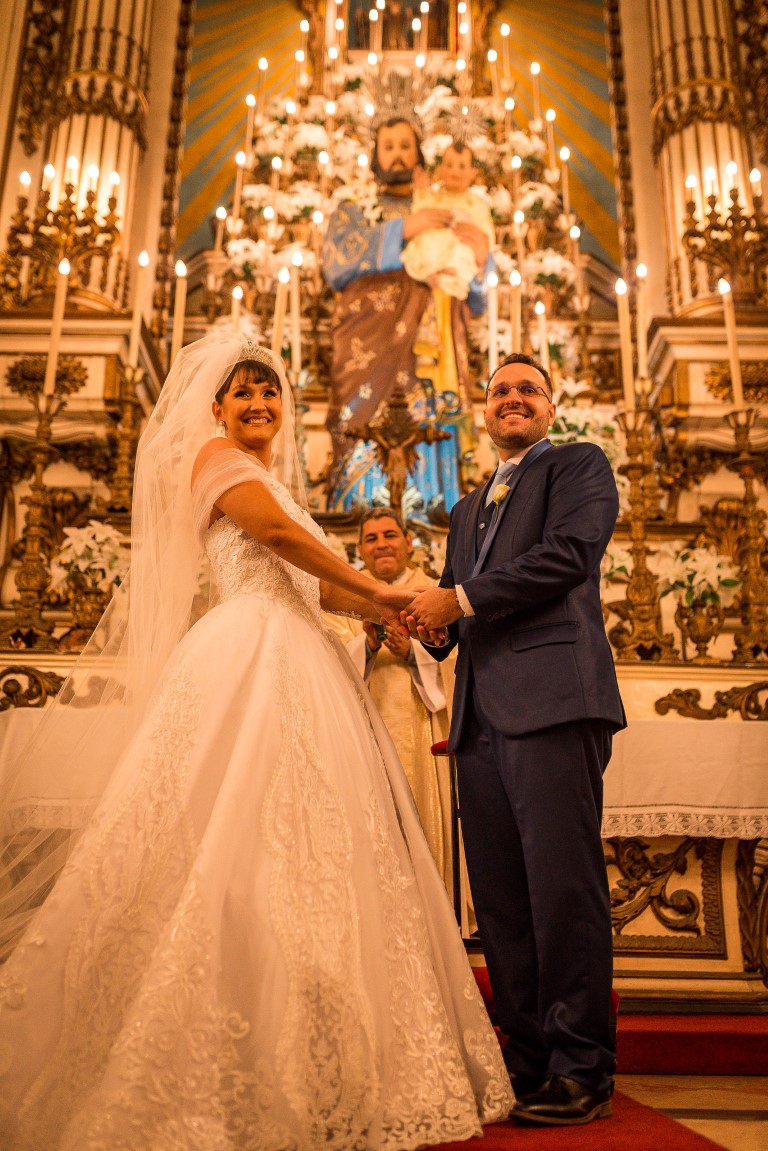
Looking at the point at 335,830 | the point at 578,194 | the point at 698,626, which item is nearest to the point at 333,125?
the point at 578,194

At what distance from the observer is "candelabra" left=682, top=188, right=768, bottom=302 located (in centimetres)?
553

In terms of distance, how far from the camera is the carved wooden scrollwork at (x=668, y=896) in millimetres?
3359

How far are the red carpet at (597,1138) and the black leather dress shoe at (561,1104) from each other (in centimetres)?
2

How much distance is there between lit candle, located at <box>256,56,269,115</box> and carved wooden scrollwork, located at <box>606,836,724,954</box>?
681cm

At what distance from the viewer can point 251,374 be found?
114 inches

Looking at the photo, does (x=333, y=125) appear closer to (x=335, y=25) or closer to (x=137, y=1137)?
(x=335, y=25)

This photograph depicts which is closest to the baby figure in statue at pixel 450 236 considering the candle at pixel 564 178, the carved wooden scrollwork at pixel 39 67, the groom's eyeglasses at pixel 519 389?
the candle at pixel 564 178

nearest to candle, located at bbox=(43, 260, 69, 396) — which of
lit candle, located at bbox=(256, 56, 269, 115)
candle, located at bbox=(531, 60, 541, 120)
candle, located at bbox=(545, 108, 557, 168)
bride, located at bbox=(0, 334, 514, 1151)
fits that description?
bride, located at bbox=(0, 334, 514, 1151)

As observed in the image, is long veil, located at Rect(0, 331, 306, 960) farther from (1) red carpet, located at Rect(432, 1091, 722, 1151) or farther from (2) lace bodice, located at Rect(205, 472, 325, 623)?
(1) red carpet, located at Rect(432, 1091, 722, 1151)

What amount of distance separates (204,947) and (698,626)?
2.64 metres

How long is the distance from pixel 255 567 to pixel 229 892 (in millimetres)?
956

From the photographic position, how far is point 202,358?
2.98 m

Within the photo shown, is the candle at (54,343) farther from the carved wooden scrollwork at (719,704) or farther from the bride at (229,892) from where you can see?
the carved wooden scrollwork at (719,704)

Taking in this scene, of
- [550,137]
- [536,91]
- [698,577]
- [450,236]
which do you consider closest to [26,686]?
[698,577]
